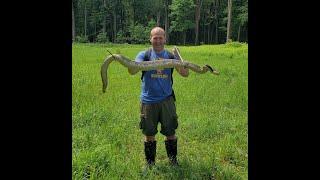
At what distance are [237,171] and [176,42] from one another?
5872mm

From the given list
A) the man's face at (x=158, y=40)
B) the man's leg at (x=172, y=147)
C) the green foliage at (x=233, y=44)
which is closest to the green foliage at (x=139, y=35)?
the man's face at (x=158, y=40)

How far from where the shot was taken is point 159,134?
6551 millimetres

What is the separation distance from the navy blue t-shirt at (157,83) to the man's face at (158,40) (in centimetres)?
5

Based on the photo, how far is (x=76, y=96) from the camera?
8820mm

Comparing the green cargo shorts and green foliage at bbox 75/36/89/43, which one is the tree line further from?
the green cargo shorts

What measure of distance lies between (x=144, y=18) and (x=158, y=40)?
334cm

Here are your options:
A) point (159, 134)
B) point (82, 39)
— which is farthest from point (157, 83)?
point (82, 39)

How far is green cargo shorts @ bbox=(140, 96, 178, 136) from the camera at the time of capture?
5.10 metres

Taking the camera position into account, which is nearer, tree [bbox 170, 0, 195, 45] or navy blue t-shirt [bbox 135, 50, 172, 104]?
navy blue t-shirt [bbox 135, 50, 172, 104]

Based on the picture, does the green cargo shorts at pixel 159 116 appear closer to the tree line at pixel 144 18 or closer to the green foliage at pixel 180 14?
the tree line at pixel 144 18

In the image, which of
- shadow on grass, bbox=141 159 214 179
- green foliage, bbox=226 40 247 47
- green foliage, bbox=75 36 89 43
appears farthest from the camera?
green foliage, bbox=226 40 247 47

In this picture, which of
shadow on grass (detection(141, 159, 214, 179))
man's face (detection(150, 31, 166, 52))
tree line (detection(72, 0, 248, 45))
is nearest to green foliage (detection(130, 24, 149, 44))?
tree line (detection(72, 0, 248, 45))
